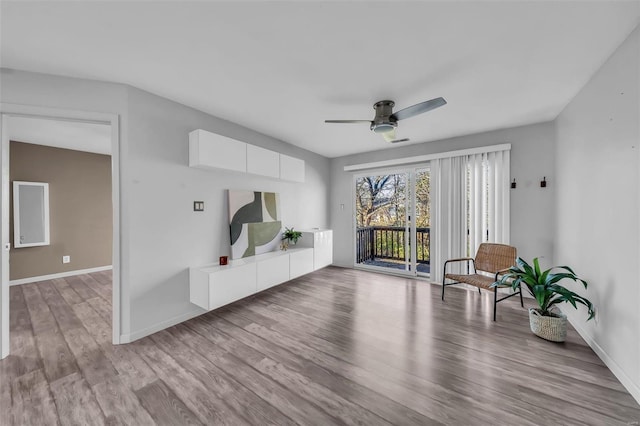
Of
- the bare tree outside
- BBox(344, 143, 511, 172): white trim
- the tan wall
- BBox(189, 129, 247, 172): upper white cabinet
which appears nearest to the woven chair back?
the bare tree outside

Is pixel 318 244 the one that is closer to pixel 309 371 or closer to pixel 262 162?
pixel 262 162

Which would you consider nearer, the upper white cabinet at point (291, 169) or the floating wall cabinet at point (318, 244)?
the upper white cabinet at point (291, 169)

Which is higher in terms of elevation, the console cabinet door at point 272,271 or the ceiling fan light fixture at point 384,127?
the ceiling fan light fixture at point 384,127

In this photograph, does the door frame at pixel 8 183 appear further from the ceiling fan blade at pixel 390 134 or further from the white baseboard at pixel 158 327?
the ceiling fan blade at pixel 390 134

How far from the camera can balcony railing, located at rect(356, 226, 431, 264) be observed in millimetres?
5105

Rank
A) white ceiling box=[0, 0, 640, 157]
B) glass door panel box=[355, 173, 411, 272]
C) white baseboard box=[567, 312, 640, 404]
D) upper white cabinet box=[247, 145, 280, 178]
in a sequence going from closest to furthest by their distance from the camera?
1. white ceiling box=[0, 0, 640, 157]
2. white baseboard box=[567, 312, 640, 404]
3. upper white cabinet box=[247, 145, 280, 178]
4. glass door panel box=[355, 173, 411, 272]

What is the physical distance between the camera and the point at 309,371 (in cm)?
188

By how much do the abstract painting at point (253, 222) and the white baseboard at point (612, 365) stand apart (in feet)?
12.4

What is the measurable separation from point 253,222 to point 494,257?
354 cm

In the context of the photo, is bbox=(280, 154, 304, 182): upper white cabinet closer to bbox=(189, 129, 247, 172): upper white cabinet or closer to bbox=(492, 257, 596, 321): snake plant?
bbox=(189, 129, 247, 172): upper white cabinet

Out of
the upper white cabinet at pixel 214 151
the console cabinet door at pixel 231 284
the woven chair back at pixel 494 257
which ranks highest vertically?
the upper white cabinet at pixel 214 151

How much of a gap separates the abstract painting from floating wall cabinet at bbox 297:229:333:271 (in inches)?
21.1

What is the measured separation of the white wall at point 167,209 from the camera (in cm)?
238

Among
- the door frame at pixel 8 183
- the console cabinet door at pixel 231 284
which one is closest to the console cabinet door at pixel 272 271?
the console cabinet door at pixel 231 284
